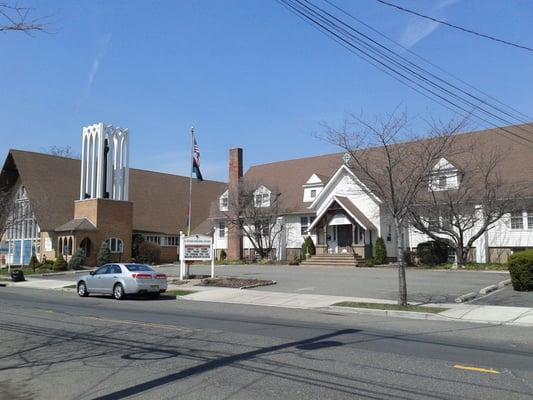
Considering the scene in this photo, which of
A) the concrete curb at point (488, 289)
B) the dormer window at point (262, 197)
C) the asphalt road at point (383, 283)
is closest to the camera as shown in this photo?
the concrete curb at point (488, 289)

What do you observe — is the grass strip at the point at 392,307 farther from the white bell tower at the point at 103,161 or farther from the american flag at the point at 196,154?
the white bell tower at the point at 103,161

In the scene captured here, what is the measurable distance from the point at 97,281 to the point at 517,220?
26.5 m

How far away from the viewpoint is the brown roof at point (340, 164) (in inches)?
1459

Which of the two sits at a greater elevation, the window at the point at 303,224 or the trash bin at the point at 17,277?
the window at the point at 303,224

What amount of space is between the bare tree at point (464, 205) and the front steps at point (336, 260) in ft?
17.2

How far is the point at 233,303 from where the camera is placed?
2122 cm

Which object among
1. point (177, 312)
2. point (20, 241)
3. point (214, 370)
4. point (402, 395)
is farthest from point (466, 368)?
point (20, 241)

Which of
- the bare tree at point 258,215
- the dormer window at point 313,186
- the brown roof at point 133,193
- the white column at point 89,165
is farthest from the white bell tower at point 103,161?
the dormer window at point 313,186

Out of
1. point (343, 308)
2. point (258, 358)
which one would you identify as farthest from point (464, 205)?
point (258, 358)

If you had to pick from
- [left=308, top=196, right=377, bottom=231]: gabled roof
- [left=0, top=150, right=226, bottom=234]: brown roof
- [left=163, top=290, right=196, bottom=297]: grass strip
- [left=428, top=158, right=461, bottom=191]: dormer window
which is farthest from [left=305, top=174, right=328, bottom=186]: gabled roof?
[left=163, top=290, right=196, bottom=297]: grass strip

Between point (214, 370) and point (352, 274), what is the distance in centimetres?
2364

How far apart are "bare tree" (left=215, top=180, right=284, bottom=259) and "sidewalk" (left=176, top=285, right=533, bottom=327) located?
18.0m

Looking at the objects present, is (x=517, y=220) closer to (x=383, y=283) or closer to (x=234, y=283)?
(x=383, y=283)

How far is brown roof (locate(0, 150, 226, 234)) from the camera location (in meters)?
48.4
